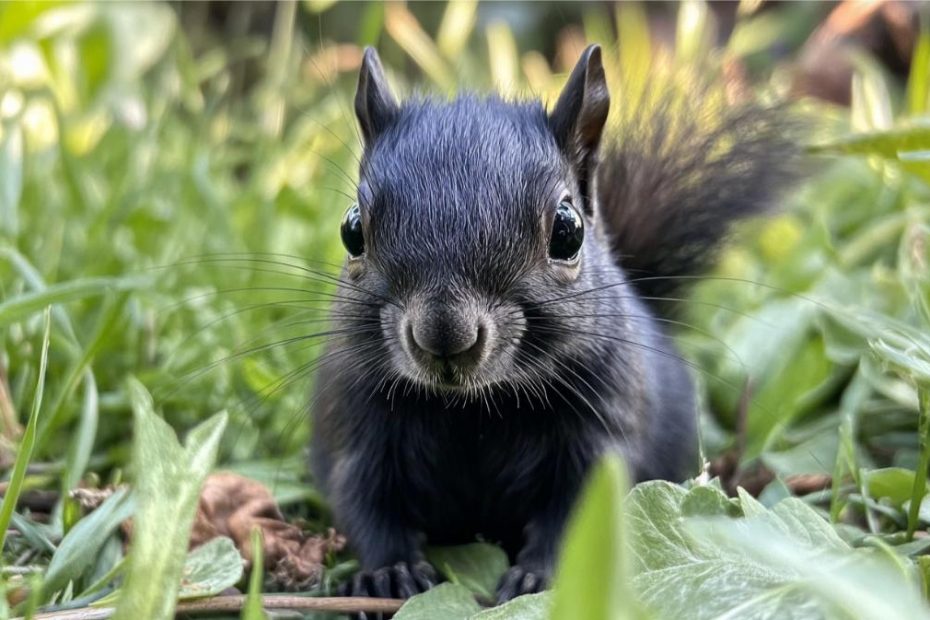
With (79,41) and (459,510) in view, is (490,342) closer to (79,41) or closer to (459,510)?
(459,510)

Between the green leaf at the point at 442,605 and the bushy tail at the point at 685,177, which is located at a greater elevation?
A: the bushy tail at the point at 685,177

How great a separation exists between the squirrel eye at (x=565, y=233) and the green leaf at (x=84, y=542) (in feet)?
2.68

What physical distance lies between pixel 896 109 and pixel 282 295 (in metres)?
3.06

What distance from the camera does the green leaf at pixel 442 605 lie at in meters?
1.56

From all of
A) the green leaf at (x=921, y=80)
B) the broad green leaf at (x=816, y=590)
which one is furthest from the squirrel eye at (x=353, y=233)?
the green leaf at (x=921, y=80)

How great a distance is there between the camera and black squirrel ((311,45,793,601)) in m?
1.66

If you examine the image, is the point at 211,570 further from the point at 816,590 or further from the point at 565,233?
the point at 816,590

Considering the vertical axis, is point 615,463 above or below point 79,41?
below

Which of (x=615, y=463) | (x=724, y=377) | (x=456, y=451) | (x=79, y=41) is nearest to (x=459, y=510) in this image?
(x=456, y=451)

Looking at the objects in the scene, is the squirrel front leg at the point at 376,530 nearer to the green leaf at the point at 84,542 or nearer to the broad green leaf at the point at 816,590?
the green leaf at the point at 84,542

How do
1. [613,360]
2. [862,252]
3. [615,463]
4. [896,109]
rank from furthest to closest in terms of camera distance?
[896,109], [862,252], [613,360], [615,463]

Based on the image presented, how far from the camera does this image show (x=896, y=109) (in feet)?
14.9

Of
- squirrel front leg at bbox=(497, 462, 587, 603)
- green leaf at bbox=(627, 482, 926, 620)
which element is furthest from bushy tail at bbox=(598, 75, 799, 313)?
green leaf at bbox=(627, 482, 926, 620)

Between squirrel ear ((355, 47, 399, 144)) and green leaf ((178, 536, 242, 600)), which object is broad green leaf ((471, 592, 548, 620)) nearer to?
green leaf ((178, 536, 242, 600))
